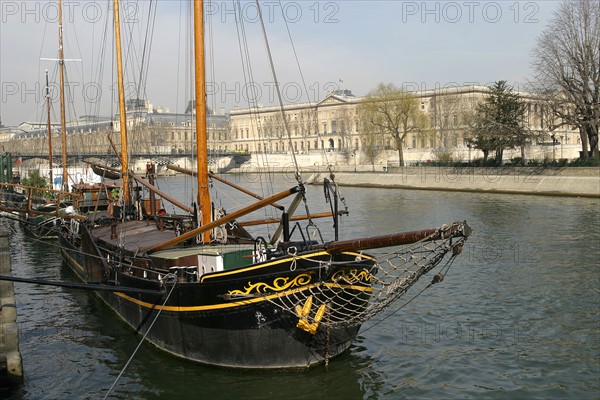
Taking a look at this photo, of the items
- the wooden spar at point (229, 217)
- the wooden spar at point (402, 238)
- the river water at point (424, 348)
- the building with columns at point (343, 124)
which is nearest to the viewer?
the wooden spar at point (402, 238)

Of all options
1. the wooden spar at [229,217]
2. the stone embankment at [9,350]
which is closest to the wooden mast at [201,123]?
the wooden spar at [229,217]

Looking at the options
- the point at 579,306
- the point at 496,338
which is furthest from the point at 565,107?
the point at 496,338

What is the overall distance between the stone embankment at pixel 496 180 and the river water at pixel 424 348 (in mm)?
24006

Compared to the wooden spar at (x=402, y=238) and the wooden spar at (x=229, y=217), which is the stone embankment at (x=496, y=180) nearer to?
the wooden spar at (x=229, y=217)

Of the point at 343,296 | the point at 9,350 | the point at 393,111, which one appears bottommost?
the point at 9,350

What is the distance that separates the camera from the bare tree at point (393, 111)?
7356 centimetres

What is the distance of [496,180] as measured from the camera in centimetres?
5134

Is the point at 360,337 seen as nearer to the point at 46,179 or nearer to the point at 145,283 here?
the point at 145,283

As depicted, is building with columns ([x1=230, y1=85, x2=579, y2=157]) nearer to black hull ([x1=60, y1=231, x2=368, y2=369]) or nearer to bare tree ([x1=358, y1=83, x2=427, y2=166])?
bare tree ([x1=358, y1=83, x2=427, y2=166])

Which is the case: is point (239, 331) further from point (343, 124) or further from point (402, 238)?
point (343, 124)

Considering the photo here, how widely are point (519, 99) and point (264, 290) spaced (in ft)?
166

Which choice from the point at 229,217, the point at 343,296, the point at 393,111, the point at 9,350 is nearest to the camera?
the point at 9,350

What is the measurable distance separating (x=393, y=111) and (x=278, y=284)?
6673cm

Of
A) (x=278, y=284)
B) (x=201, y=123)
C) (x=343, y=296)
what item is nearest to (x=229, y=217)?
(x=278, y=284)
